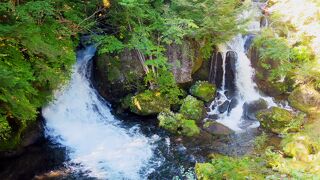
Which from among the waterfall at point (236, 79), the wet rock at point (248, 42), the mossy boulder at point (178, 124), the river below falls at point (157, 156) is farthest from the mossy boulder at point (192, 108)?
the wet rock at point (248, 42)

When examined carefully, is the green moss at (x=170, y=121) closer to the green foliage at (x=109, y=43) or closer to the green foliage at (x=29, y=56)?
the green foliage at (x=109, y=43)

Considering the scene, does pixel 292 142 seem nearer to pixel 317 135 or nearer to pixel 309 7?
pixel 317 135

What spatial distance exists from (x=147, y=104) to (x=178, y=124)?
1727 mm

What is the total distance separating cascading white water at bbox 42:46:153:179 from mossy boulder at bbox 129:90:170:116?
968mm

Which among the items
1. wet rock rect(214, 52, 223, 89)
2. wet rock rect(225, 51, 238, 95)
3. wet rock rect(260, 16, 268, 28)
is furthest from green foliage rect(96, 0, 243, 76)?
wet rock rect(260, 16, 268, 28)

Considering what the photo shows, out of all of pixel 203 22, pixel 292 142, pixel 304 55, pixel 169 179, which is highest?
pixel 203 22

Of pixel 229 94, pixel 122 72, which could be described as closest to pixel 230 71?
pixel 229 94

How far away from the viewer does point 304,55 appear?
1545 cm

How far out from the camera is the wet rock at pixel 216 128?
46.3ft

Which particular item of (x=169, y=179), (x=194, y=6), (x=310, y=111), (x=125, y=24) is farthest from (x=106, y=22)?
(x=310, y=111)

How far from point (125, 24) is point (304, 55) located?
326 inches

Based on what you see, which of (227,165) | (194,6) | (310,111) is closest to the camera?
(227,165)

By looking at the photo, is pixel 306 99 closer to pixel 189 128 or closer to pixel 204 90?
pixel 204 90

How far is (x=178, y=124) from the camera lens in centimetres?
1400
